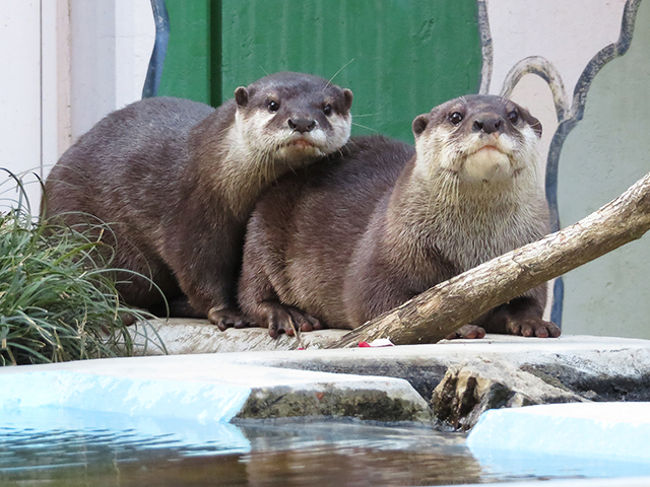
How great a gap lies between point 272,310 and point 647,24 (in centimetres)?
229

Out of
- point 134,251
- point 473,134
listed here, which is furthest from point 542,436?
point 134,251

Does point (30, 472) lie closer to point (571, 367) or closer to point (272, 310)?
point (571, 367)

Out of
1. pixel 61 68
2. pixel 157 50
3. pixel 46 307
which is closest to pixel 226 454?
pixel 46 307

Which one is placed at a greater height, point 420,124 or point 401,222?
point 420,124

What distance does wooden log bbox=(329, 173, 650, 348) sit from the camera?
10.1 feet

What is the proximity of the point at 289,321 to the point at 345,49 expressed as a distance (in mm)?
1653

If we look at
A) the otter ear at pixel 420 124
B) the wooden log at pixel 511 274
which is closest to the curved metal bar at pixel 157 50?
the otter ear at pixel 420 124

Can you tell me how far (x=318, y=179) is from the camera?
4.49 meters

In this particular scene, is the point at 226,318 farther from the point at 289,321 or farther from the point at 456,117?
the point at 456,117

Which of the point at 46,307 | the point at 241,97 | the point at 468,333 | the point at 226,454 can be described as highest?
the point at 241,97

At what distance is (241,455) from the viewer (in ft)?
5.94

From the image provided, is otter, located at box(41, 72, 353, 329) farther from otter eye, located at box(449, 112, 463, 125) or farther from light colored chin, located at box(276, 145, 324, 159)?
otter eye, located at box(449, 112, 463, 125)

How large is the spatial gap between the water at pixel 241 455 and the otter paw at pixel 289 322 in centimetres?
193

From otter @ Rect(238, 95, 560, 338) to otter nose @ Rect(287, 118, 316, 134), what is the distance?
0.30m
